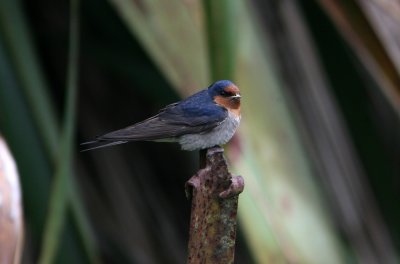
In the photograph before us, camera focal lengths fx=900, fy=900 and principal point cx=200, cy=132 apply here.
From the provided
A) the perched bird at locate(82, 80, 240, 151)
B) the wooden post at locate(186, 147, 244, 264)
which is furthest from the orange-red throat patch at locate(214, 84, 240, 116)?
the wooden post at locate(186, 147, 244, 264)

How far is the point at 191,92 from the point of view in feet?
5.02

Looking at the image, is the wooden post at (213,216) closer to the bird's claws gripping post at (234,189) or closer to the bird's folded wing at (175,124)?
the bird's claws gripping post at (234,189)

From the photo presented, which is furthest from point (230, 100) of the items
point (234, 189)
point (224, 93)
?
point (234, 189)

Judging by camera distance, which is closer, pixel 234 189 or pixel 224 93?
pixel 234 189

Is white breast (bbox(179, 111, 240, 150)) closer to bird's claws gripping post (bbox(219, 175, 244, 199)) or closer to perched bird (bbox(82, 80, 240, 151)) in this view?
perched bird (bbox(82, 80, 240, 151))

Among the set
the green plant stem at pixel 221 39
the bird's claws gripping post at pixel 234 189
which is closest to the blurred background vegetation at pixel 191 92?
the green plant stem at pixel 221 39

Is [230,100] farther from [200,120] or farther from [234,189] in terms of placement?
[234,189]

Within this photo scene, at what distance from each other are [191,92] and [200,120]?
261 mm

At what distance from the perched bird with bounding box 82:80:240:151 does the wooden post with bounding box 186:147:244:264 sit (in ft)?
1.27

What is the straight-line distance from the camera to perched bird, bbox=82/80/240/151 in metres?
1.20

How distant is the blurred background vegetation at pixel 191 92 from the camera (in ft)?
5.06

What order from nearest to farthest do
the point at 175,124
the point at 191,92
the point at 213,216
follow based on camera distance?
the point at 213,216, the point at 175,124, the point at 191,92

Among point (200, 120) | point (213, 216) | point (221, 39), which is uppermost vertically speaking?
point (221, 39)

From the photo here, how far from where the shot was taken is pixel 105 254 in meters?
2.37
